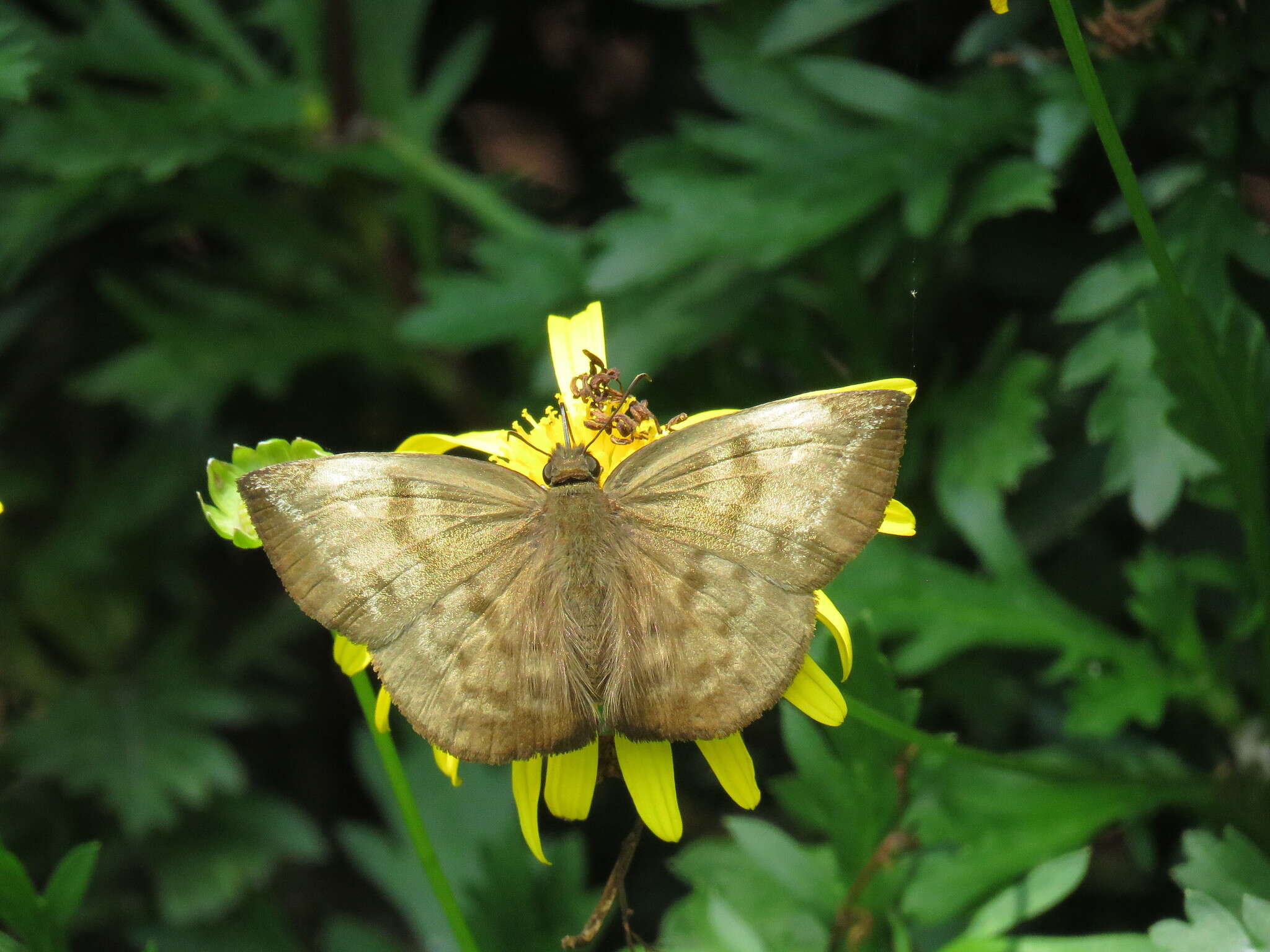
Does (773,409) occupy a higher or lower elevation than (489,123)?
lower

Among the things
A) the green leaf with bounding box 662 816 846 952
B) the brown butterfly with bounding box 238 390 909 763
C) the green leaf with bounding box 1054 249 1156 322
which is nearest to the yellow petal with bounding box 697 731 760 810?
the brown butterfly with bounding box 238 390 909 763

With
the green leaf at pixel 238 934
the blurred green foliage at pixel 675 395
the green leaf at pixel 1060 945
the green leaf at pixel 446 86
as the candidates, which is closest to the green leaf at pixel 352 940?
the blurred green foliage at pixel 675 395

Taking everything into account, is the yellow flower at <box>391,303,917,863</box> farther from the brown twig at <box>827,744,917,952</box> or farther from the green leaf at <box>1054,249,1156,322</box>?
the green leaf at <box>1054,249,1156,322</box>

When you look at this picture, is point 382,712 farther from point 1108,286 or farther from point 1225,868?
point 1108,286

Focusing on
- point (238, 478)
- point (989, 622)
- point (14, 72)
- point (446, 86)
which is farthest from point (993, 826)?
point (446, 86)

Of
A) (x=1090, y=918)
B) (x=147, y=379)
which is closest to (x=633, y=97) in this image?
(x=147, y=379)

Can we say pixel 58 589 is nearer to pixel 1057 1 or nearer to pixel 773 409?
pixel 773 409
